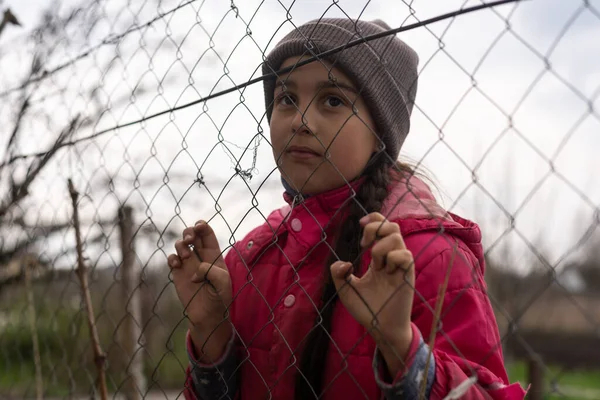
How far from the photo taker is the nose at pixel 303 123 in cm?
146

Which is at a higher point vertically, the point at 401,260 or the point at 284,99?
the point at 284,99

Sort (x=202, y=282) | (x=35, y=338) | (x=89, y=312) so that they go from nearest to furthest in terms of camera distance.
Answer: (x=202, y=282) → (x=89, y=312) → (x=35, y=338)

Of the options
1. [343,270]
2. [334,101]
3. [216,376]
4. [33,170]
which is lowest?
[216,376]

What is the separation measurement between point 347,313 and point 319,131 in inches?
17.1

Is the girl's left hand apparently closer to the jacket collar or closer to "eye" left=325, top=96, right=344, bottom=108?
the jacket collar

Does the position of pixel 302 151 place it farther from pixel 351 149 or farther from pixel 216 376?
pixel 216 376

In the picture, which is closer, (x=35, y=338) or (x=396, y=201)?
(x=396, y=201)

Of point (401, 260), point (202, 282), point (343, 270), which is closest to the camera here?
point (401, 260)

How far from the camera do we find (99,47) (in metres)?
2.31

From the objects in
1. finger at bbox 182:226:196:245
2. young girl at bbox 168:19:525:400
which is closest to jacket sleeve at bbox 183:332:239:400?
young girl at bbox 168:19:525:400

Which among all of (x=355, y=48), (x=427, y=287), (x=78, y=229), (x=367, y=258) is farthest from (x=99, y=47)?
(x=427, y=287)

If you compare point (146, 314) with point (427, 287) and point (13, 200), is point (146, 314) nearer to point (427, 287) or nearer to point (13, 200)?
point (13, 200)

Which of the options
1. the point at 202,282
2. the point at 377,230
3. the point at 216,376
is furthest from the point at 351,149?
the point at 216,376

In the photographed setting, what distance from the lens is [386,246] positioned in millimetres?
1106
